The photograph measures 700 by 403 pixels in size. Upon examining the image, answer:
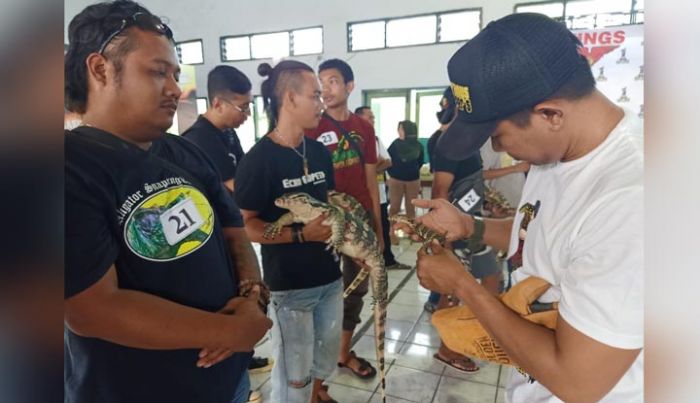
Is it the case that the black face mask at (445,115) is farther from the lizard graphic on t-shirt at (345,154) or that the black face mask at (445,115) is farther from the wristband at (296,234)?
the wristband at (296,234)

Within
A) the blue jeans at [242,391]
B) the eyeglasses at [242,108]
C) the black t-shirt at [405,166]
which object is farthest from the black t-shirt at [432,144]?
the blue jeans at [242,391]

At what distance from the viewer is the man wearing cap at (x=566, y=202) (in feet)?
1.61

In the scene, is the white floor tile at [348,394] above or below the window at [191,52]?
below

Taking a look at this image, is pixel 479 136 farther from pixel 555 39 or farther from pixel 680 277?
pixel 680 277

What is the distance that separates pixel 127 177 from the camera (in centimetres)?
60

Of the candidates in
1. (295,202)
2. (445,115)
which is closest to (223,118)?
(295,202)

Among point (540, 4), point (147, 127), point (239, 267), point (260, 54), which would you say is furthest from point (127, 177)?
point (540, 4)

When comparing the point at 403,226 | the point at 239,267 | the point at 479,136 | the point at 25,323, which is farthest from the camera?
the point at 403,226

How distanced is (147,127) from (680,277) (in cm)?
72

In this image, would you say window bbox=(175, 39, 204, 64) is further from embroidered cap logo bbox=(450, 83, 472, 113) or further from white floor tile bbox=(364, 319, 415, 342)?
white floor tile bbox=(364, 319, 415, 342)

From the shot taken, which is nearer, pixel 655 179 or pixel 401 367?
pixel 655 179

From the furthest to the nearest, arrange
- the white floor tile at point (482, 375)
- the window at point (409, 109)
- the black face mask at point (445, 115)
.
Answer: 1. the white floor tile at point (482, 375)
2. the window at point (409, 109)
3. the black face mask at point (445, 115)

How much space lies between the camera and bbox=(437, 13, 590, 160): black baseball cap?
55 cm

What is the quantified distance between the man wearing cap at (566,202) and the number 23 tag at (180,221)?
497mm
